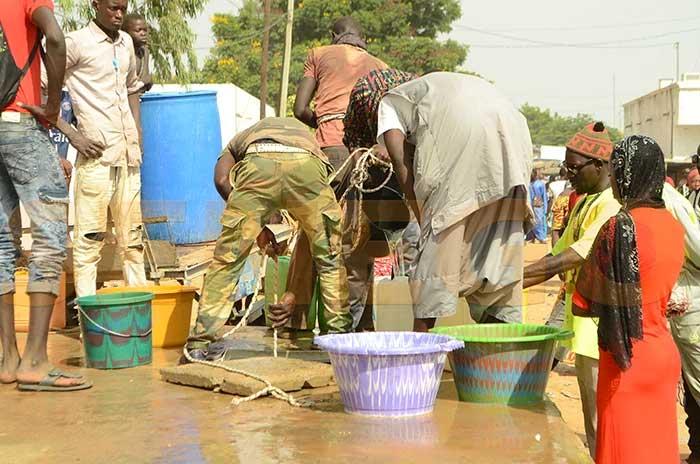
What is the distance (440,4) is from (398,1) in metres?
2.94

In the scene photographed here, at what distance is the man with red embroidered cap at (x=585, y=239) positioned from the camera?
14.8 ft

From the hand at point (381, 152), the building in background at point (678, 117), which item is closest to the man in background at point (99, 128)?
the hand at point (381, 152)

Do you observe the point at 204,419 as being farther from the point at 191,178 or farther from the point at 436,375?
the point at 191,178

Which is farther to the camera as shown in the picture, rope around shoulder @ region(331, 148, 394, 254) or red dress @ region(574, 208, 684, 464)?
rope around shoulder @ region(331, 148, 394, 254)

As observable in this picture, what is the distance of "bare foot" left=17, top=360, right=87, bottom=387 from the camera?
4.64 m

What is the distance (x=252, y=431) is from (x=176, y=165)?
228 inches

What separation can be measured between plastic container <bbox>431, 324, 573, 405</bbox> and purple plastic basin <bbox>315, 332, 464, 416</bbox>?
177 millimetres

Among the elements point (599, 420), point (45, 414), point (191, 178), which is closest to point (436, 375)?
point (599, 420)

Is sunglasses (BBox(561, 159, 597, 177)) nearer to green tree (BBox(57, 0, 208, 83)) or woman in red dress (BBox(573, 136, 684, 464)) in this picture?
woman in red dress (BBox(573, 136, 684, 464))

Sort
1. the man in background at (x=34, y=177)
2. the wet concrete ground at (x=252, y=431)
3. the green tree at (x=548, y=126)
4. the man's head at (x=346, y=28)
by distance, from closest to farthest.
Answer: the wet concrete ground at (x=252, y=431) → the man in background at (x=34, y=177) → the man's head at (x=346, y=28) → the green tree at (x=548, y=126)

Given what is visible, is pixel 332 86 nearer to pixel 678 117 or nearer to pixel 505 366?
pixel 505 366

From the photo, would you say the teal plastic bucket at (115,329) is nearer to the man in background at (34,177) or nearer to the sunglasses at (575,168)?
the man in background at (34,177)

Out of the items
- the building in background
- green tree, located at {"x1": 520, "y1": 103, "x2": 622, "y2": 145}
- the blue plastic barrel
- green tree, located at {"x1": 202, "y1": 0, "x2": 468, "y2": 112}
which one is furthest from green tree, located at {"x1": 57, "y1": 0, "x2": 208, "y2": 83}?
green tree, located at {"x1": 520, "y1": 103, "x2": 622, "y2": 145}

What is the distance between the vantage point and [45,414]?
4.27 metres
